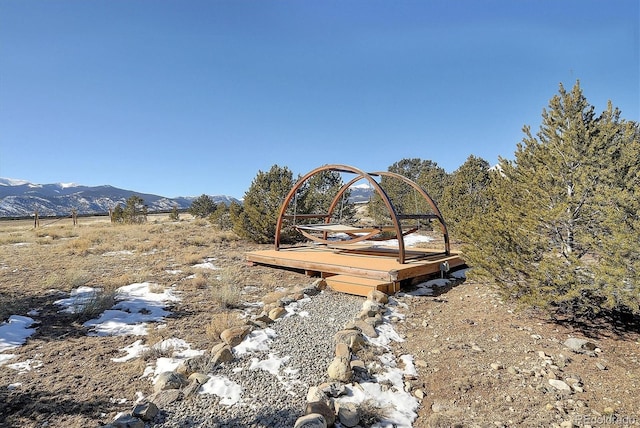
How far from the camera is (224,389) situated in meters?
3.20

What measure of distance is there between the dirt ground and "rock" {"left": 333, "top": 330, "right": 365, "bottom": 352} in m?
0.50

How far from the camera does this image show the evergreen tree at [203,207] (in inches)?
1171

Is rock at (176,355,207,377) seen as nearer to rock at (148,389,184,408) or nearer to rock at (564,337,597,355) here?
rock at (148,389,184,408)

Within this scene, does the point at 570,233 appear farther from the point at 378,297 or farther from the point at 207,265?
the point at 207,265

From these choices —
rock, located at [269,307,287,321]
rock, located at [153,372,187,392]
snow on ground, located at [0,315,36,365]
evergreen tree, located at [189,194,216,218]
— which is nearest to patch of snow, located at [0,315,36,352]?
snow on ground, located at [0,315,36,365]

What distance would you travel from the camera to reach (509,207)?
5.14 metres

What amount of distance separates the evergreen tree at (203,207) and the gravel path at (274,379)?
26.4 metres

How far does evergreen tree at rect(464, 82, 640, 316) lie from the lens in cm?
348

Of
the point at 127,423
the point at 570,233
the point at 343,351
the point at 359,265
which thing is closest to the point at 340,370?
the point at 343,351

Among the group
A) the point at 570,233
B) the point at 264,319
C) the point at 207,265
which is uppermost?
the point at 570,233

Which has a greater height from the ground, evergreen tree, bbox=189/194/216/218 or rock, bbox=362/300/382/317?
evergreen tree, bbox=189/194/216/218

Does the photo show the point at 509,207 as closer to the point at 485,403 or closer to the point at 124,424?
the point at 485,403

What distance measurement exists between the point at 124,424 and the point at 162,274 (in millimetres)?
5885

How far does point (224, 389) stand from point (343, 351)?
51.8 inches
